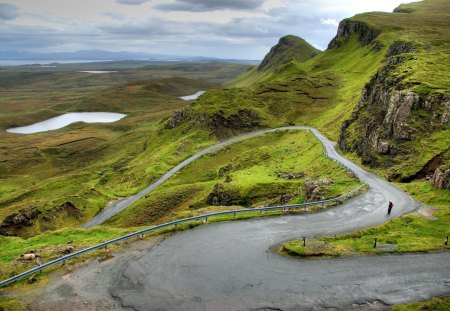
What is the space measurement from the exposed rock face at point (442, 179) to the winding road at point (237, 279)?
16.0 metres

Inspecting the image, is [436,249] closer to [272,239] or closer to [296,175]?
[272,239]

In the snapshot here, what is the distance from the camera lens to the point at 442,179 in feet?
144

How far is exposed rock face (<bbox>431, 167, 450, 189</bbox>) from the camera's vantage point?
43.1 metres

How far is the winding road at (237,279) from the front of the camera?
950 inches

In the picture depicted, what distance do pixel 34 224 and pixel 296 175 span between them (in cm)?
4371

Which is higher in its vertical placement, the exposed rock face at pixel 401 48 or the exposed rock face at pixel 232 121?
the exposed rock face at pixel 401 48

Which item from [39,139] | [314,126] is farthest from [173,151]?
[39,139]

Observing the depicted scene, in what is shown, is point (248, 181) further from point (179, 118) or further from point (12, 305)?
point (179, 118)

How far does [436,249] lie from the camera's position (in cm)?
3094

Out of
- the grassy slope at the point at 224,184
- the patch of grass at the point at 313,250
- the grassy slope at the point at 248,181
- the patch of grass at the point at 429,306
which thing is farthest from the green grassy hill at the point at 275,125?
the patch of grass at the point at 429,306

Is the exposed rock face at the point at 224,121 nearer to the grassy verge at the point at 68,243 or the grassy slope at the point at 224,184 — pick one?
the grassy slope at the point at 224,184

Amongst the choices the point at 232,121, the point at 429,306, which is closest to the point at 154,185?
the point at 232,121

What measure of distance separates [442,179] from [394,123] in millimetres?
20100

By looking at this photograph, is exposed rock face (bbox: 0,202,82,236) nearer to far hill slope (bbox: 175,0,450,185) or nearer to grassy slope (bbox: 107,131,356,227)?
grassy slope (bbox: 107,131,356,227)
